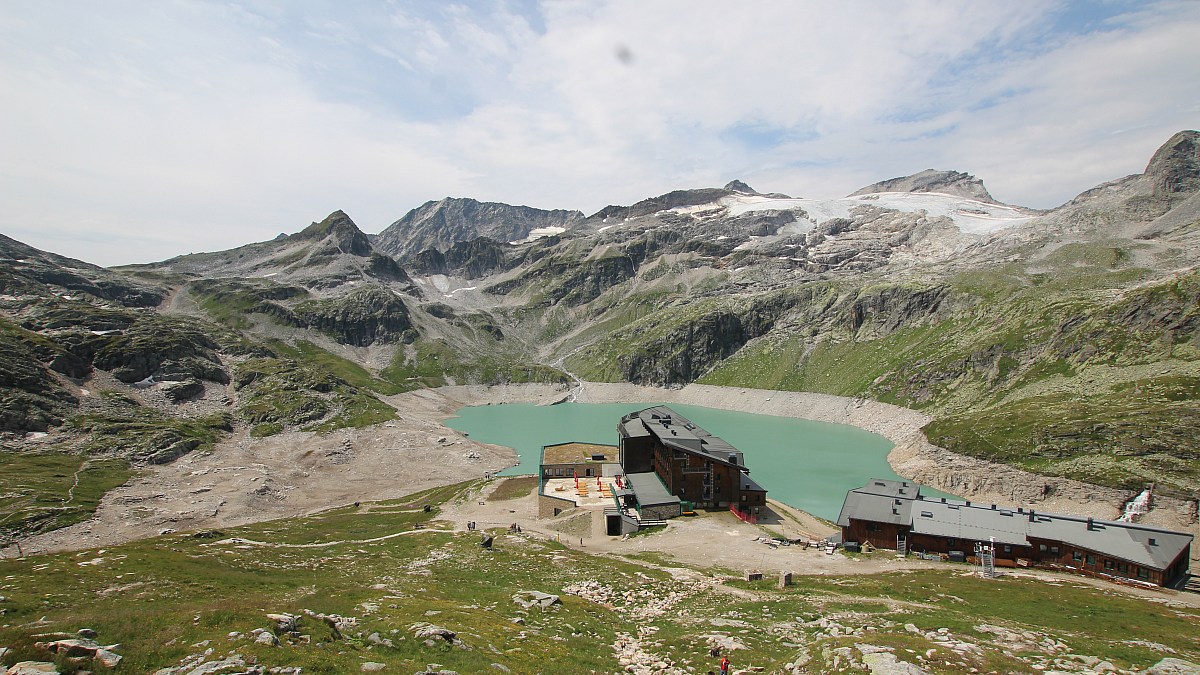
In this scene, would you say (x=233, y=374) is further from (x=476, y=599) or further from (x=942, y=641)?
(x=942, y=641)

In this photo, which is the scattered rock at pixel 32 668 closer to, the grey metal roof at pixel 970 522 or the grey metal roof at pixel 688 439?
the grey metal roof at pixel 688 439

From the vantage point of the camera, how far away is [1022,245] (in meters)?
188

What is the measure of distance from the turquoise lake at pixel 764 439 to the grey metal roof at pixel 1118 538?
23.7m

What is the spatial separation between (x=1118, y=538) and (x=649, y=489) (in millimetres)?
36299

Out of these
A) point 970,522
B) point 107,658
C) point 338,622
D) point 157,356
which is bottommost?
point 970,522

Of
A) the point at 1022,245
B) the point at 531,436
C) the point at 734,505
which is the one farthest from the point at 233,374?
the point at 1022,245

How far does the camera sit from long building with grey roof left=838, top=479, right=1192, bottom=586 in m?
37.9

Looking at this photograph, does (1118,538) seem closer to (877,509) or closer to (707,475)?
(877,509)

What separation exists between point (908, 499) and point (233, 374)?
493ft

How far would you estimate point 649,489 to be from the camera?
186 ft

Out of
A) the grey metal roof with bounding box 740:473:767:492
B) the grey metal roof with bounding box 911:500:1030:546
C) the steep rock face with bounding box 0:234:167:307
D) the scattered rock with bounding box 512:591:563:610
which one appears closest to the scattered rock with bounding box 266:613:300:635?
the scattered rock with bounding box 512:591:563:610

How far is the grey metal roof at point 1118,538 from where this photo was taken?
37441mm

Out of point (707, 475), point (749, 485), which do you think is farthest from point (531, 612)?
point (749, 485)

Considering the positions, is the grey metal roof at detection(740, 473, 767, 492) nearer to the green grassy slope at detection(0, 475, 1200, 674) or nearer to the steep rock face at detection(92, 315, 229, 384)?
the green grassy slope at detection(0, 475, 1200, 674)
